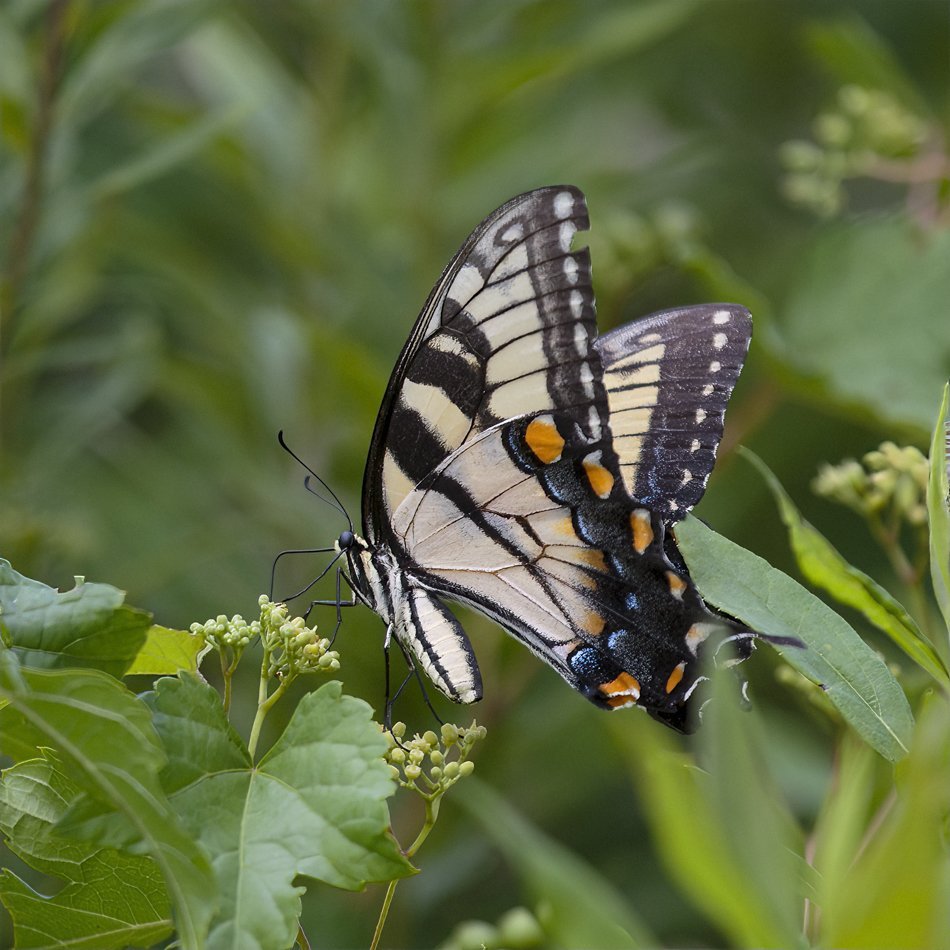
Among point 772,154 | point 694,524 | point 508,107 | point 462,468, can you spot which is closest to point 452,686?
point 462,468

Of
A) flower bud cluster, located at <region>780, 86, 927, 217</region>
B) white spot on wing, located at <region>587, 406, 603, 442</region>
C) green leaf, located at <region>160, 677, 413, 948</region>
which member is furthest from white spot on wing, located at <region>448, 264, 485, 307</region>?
flower bud cluster, located at <region>780, 86, 927, 217</region>

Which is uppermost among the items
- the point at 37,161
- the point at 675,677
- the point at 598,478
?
the point at 37,161

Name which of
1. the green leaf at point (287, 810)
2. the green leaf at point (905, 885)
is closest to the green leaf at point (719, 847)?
the green leaf at point (905, 885)

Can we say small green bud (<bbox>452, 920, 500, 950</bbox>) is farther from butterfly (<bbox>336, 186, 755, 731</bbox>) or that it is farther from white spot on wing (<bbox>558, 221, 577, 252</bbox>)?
white spot on wing (<bbox>558, 221, 577, 252</bbox>)

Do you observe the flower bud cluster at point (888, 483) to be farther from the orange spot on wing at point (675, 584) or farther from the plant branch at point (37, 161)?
the plant branch at point (37, 161)

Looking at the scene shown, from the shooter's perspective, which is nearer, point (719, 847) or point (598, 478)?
point (719, 847)

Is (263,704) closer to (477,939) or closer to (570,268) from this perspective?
(477,939)

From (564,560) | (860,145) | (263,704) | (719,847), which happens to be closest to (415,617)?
(564,560)

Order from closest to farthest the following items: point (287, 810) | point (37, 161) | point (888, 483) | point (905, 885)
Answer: point (905, 885) < point (287, 810) < point (888, 483) < point (37, 161)
